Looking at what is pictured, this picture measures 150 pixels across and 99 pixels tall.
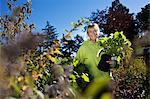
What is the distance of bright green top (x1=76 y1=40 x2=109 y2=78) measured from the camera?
5.09 metres

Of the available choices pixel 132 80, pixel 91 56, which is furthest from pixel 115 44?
pixel 132 80

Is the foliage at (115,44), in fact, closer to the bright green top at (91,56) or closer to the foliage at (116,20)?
the bright green top at (91,56)

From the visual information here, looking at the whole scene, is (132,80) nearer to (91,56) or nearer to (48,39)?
(91,56)

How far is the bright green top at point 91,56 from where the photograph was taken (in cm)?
509

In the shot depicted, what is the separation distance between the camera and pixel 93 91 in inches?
51.5

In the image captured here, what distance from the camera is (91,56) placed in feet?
17.2

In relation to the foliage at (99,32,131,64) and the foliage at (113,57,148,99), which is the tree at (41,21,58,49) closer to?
the foliage at (99,32,131,64)

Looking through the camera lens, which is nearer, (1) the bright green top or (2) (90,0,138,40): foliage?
(1) the bright green top

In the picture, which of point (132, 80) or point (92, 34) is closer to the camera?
point (92, 34)

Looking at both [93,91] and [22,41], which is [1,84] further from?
[93,91]

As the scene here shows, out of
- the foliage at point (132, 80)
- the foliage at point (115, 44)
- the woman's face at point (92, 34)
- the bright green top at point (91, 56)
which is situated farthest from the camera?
the foliage at point (132, 80)

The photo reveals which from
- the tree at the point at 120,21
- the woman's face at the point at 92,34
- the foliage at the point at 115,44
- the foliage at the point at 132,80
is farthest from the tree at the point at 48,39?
the tree at the point at 120,21

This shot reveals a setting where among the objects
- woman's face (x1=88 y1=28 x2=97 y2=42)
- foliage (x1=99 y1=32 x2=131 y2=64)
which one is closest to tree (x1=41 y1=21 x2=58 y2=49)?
foliage (x1=99 y1=32 x2=131 y2=64)


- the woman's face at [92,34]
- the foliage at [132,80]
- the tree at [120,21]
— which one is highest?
the tree at [120,21]
